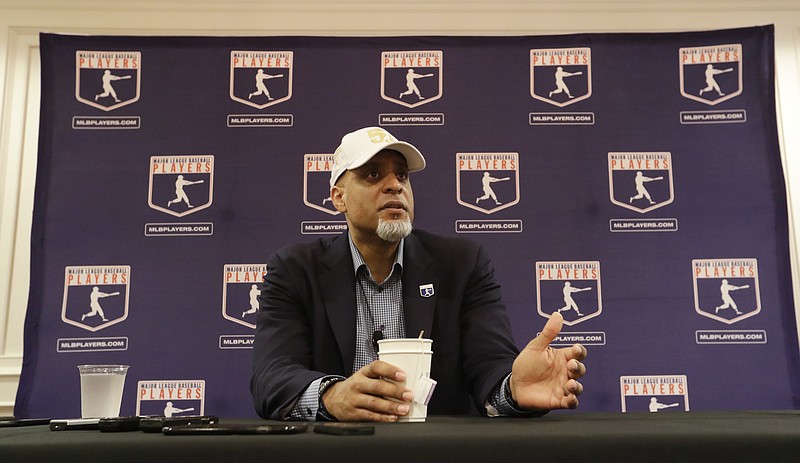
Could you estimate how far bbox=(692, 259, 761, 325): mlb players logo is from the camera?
311 centimetres

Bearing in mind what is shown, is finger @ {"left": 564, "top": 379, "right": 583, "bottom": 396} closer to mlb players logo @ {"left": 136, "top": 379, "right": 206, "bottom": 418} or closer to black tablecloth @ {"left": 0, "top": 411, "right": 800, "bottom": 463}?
black tablecloth @ {"left": 0, "top": 411, "right": 800, "bottom": 463}

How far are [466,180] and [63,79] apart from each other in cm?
197

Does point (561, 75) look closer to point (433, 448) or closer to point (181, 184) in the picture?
point (181, 184)

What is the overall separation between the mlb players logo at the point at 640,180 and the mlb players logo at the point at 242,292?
1654 mm

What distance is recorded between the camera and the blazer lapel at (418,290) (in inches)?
73.7

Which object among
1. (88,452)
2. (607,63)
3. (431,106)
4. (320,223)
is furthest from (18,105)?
(88,452)

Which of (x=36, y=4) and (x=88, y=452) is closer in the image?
(x=88, y=452)

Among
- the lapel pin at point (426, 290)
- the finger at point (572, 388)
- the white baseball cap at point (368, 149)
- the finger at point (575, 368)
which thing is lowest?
the finger at point (572, 388)

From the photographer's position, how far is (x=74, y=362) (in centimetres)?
307

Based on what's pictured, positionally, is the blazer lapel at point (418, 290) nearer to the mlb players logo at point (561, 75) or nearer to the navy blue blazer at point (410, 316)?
the navy blue blazer at point (410, 316)

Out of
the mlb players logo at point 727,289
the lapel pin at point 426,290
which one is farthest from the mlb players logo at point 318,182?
the mlb players logo at point 727,289

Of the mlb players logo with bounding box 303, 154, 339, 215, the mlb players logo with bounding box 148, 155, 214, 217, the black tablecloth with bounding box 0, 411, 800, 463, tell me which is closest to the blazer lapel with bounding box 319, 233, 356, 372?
the black tablecloth with bounding box 0, 411, 800, 463

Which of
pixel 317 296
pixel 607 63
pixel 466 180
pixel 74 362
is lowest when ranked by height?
pixel 74 362

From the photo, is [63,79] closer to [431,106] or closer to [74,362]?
[74,362]
